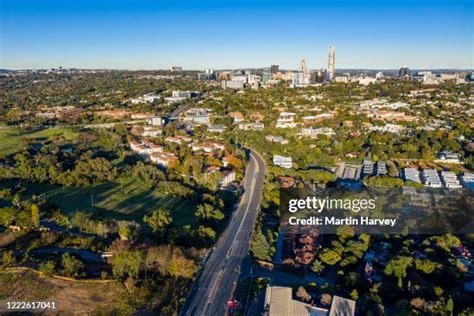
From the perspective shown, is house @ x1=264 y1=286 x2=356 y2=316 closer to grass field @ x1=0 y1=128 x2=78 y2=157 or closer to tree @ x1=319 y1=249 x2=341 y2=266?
tree @ x1=319 y1=249 x2=341 y2=266

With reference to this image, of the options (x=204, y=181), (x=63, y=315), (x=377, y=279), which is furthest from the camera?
A: (x=204, y=181)

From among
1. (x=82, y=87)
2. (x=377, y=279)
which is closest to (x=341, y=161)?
(x=377, y=279)

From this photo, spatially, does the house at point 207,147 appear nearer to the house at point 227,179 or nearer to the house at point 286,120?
the house at point 227,179

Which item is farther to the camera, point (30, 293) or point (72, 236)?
point (72, 236)

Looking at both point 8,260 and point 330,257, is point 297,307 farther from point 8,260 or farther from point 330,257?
point 8,260

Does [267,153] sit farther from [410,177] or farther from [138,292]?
[138,292]

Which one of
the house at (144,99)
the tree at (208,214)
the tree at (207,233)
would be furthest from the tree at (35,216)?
the house at (144,99)

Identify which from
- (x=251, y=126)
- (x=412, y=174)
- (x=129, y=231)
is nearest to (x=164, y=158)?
(x=129, y=231)
